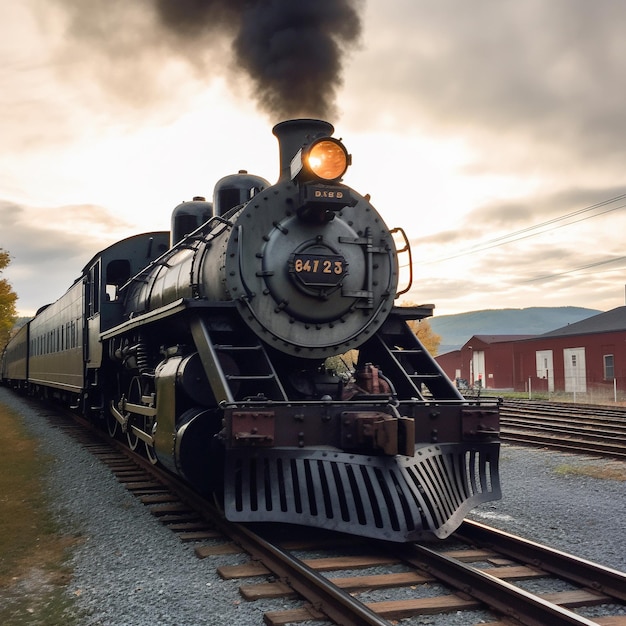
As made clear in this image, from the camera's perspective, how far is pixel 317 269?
20.2ft

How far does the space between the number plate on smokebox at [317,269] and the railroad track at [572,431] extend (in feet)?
20.8

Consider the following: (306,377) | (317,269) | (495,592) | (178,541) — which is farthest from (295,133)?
(495,592)

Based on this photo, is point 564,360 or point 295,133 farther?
point 564,360

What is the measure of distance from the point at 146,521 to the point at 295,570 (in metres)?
2.34

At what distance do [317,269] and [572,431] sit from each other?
9.09 meters

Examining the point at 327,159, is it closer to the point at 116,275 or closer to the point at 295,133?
the point at 295,133

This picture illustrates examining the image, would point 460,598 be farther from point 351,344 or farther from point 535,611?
point 351,344

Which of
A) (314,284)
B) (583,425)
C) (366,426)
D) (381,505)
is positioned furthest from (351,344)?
(583,425)

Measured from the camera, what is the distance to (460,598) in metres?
4.00

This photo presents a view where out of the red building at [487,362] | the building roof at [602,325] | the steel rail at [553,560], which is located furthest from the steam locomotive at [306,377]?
the red building at [487,362]

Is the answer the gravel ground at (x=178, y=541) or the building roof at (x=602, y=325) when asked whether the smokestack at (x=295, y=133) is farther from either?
the building roof at (x=602, y=325)

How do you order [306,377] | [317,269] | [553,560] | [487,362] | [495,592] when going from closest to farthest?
[495,592], [553,560], [317,269], [306,377], [487,362]

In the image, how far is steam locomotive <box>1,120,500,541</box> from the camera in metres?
5.09

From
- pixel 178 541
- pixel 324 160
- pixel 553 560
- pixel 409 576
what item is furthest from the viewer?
pixel 324 160
